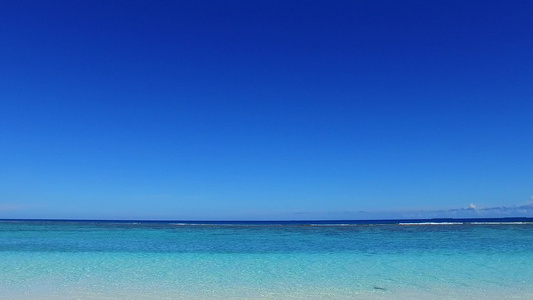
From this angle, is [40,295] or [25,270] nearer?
[40,295]

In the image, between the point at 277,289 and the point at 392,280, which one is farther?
the point at 392,280

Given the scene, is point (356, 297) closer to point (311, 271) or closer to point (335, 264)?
point (311, 271)

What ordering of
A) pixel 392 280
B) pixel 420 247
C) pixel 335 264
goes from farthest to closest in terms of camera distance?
1. pixel 420 247
2. pixel 335 264
3. pixel 392 280

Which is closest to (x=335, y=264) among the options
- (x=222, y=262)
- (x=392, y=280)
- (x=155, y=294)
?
(x=392, y=280)

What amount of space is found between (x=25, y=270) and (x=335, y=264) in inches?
353

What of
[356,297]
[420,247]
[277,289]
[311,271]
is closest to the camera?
[356,297]

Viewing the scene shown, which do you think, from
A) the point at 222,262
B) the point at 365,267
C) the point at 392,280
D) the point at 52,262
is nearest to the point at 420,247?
the point at 365,267

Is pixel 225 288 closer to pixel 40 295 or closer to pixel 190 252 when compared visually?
pixel 40 295

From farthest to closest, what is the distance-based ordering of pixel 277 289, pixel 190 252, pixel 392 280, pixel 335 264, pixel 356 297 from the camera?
pixel 190 252, pixel 335 264, pixel 392 280, pixel 277 289, pixel 356 297

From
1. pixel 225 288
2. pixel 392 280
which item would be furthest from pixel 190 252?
pixel 392 280

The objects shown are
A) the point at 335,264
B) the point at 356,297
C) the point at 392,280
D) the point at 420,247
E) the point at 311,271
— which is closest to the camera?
the point at 356,297

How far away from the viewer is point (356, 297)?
794 cm

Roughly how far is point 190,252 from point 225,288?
6.81 m

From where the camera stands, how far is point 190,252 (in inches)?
597
